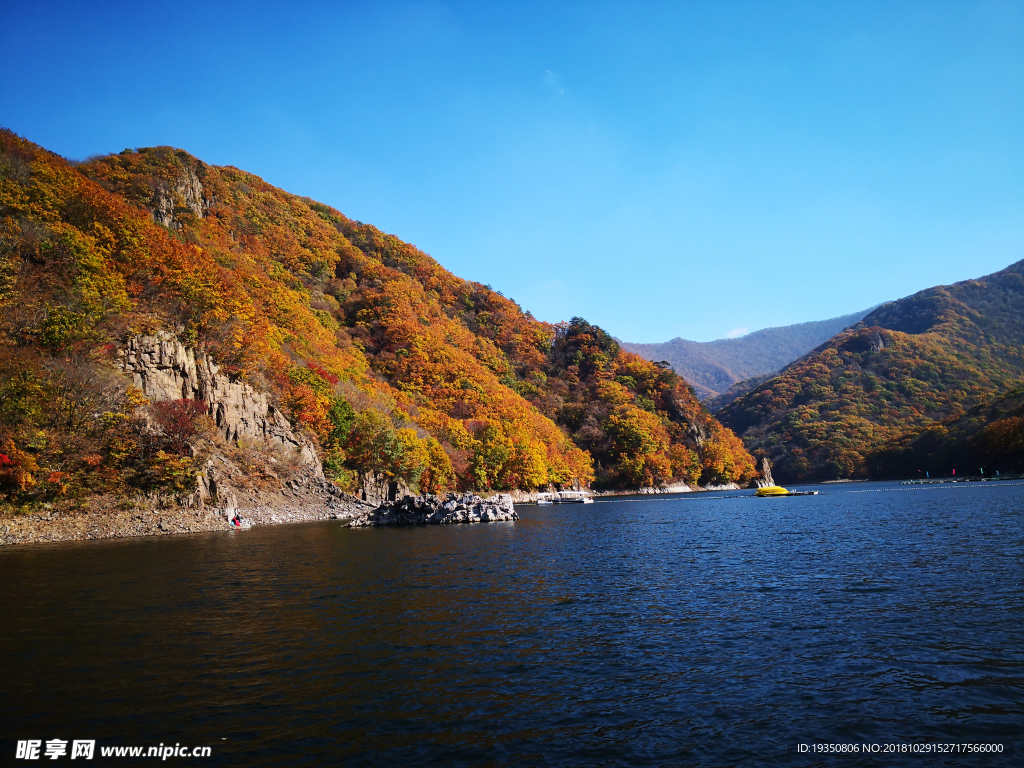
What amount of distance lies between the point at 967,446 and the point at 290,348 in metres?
139

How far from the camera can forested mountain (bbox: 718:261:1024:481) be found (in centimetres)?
15750

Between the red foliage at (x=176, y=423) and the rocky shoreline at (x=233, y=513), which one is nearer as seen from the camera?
the rocky shoreline at (x=233, y=513)

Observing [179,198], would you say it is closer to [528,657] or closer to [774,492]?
[528,657]

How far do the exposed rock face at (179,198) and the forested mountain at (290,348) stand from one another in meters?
0.43

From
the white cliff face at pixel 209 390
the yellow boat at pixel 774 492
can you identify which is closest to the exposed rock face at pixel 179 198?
the white cliff face at pixel 209 390

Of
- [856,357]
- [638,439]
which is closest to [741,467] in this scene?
[638,439]

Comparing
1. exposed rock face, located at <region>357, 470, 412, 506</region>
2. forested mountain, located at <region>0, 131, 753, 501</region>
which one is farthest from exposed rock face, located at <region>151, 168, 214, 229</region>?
exposed rock face, located at <region>357, 470, 412, 506</region>

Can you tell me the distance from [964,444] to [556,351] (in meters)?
97.9

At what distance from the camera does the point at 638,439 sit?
125000 mm

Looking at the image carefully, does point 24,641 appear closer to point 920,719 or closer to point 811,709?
point 811,709

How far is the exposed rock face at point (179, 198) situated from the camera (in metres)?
82.8

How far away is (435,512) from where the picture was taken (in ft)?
188
